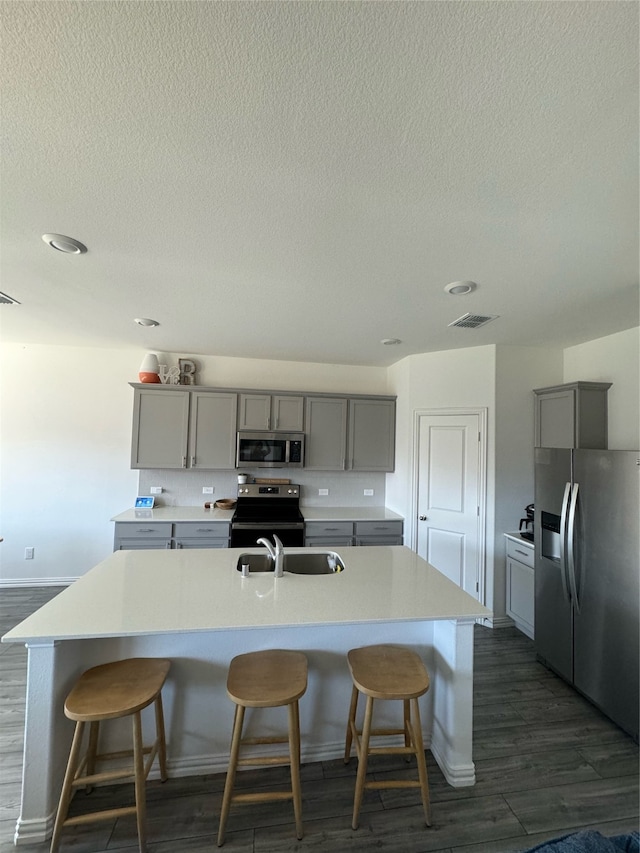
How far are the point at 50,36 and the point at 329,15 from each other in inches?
28.3

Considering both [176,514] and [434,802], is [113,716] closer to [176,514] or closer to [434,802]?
[434,802]

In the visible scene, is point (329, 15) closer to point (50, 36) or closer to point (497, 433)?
point (50, 36)

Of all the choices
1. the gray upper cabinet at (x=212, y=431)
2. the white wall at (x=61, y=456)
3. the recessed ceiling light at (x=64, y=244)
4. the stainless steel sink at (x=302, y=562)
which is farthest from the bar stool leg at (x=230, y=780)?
the white wall at (x=61, y=456)

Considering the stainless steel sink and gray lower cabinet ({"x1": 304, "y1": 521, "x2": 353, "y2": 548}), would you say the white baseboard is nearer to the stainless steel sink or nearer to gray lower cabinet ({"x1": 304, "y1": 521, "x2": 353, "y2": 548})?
gray lower cabinet ({"x1": 304, "y1": 521, "x2": 353, "y2": 548})

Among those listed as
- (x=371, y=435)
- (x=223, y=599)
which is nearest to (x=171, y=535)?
(x=223, y=599)

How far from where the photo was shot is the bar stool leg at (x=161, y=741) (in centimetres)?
167

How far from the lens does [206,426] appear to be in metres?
4.05

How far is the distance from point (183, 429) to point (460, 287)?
123 inches

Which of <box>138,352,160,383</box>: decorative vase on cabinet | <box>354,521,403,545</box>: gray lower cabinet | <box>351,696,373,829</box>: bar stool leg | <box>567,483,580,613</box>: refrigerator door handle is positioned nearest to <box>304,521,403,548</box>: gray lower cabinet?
<box>354,521,403,545</box>: gray lower cabinet

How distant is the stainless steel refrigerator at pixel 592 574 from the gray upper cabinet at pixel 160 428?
354 cm

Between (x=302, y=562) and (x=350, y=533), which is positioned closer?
(x=302, y=562)

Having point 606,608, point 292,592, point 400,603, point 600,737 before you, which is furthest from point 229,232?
point 600,737

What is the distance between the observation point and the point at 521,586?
10.5 ft

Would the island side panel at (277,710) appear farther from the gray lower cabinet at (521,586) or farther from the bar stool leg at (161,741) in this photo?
the gray lower cabinet at (521,586)
